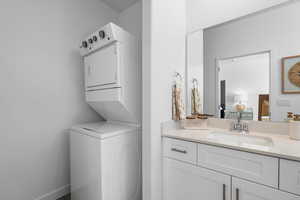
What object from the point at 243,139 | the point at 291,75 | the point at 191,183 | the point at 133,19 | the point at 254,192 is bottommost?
the point at 191,183

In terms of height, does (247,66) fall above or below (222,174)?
above

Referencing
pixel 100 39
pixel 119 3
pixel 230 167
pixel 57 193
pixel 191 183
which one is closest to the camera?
pixel 230 167

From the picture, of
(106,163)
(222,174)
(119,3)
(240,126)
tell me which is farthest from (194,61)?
(119,3)

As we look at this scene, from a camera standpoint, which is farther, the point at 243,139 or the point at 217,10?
the point at 217,10

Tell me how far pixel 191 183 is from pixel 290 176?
0.68m

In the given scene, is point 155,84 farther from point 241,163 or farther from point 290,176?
point 290,176

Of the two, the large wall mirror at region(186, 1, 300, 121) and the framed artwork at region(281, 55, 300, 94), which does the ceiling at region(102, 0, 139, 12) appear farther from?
the framed artwork at region(281, 55, 300, 94)

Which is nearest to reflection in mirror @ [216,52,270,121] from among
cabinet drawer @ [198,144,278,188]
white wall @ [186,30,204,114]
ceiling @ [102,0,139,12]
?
white wall @ [186,30,204,114]

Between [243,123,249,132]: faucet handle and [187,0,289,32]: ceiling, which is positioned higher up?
[187,0,289,32]: ceiling

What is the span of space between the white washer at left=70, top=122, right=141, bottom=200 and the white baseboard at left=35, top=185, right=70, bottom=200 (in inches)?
12.8

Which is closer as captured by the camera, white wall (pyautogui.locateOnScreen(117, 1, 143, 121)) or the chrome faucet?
the chrome faucet

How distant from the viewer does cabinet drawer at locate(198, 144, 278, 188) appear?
35.5 inches

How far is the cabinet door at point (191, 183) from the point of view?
1.10 meters

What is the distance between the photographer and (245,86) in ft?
4.92
